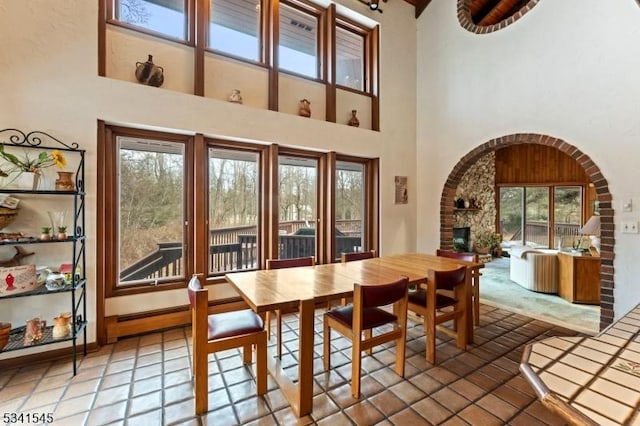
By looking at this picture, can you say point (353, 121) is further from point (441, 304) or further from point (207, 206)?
point (441, 304)

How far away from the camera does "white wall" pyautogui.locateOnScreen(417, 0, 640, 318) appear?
284cm

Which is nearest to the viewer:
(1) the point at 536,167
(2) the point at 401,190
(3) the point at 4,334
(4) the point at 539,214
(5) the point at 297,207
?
(3) the point at 4,334

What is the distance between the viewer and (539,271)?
454 cm

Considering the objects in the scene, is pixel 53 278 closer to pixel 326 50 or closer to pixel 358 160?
A: pixel 358 160

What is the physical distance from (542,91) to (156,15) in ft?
14.9

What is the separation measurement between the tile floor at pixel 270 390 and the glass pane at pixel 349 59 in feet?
12.5

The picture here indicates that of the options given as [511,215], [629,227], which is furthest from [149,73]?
[511,215]

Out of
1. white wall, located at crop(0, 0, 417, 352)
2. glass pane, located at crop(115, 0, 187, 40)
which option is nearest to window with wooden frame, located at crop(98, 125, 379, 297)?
white wall, located at crop(0, 0, 417, 352)

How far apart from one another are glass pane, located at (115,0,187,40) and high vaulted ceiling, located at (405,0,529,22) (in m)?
3.71

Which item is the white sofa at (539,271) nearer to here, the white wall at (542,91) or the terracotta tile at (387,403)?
the white wall at (542,91)

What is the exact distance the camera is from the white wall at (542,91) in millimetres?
2842

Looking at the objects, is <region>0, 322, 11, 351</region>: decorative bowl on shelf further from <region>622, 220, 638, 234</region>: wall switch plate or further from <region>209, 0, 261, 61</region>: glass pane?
<region>622, 220, 638, 234</region>: wall switch plate

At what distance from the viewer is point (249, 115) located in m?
3.40

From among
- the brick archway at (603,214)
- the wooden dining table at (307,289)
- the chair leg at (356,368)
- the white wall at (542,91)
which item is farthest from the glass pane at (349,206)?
the chair leg at (356,368)
